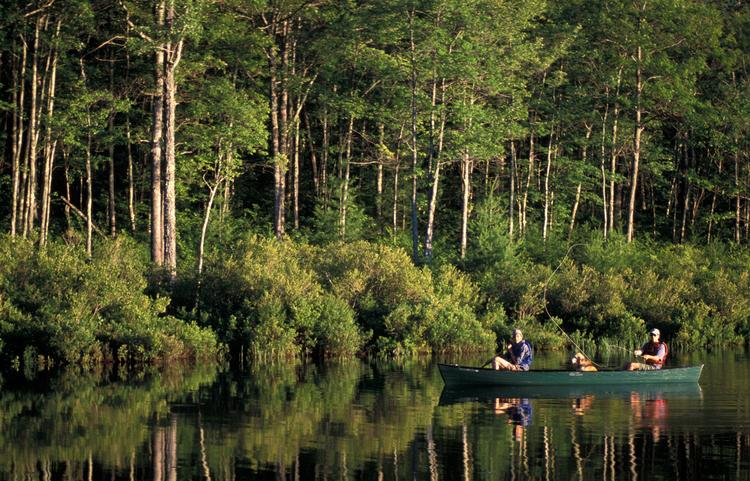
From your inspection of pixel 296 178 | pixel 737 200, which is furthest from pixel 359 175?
pixel 737 200

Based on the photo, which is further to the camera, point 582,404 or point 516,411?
Result: point 582,404

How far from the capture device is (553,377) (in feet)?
96.0

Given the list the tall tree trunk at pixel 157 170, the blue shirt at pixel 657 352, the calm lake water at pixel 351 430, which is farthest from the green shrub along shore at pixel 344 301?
the blue shirt at pixel 657 352

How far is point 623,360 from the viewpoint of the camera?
37312 millimetres

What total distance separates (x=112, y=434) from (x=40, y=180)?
113 ft

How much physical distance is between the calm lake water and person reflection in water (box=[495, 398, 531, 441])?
0.12 ft

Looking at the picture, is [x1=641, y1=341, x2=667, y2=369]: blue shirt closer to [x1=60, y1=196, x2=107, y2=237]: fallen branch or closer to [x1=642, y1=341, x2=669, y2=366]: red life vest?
[x1=642, y1=341, x2=669, y2=366]: red life vest

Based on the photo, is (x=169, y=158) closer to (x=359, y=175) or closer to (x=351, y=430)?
(x=351, y=430)

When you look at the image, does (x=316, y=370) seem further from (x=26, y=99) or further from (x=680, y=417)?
(x=26, y=99)

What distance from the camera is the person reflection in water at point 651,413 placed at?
75.9ft

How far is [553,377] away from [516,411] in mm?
3743

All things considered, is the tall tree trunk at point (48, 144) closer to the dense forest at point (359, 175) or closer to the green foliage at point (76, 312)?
the dense forest at point (359, 175)

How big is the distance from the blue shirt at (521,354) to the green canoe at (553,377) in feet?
2.68

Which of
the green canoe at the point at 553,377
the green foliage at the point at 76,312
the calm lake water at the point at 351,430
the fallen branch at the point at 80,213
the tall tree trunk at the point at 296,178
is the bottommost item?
the calm lake water at the point at 351,430
